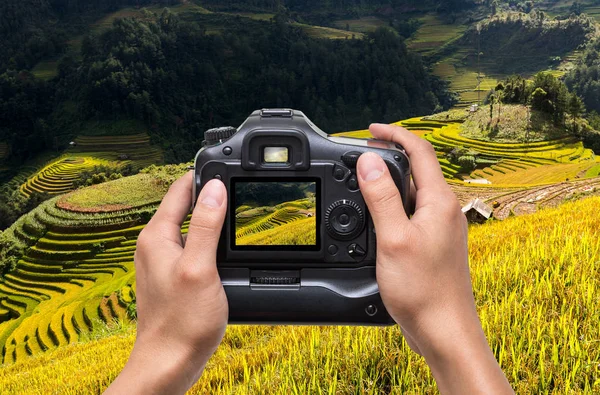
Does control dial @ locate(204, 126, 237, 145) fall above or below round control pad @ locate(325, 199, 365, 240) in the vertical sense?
above

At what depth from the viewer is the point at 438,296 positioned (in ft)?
3.35

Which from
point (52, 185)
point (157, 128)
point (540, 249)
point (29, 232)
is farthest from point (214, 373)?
point (157, 128)

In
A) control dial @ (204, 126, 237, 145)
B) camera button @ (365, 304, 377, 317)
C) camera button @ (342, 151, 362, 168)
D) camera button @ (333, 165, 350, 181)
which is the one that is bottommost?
camera button @ (365, 304, 377, 317)

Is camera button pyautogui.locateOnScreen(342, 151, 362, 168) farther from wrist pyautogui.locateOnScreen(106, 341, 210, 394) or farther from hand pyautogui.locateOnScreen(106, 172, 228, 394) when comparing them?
wrist pyautogui.locateOnScreen(106, 341, 210, 394)

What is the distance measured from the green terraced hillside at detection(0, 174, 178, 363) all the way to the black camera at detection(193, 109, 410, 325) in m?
24.7

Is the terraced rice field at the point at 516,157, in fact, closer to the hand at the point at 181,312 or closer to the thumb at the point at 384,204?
the thumb at the point at 384,204

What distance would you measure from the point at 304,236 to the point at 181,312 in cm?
44

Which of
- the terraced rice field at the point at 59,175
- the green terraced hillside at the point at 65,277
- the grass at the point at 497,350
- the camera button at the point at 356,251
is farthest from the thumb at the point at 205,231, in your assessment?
the terraced rice field at the point at 59,175

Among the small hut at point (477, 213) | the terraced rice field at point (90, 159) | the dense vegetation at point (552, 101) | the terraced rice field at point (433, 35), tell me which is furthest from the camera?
the terraced rice field at point (433, 35)

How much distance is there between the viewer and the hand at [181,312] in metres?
1.08

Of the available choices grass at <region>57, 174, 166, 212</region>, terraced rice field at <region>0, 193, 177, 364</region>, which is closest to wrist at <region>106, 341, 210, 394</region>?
terraced rice field at <region>0, 193, 177, 364</region>

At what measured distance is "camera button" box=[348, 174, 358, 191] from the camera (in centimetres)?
143

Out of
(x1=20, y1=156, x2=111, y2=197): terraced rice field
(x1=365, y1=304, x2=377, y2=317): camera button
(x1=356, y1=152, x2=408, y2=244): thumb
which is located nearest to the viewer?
(x1=356, y1=152, x2=408, y2=244): thumb

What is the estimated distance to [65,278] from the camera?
37000 mm
